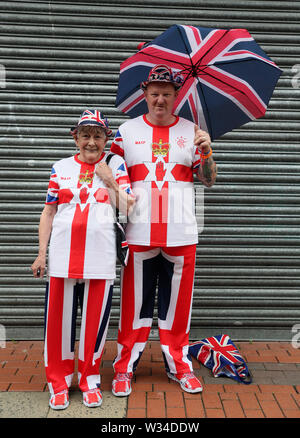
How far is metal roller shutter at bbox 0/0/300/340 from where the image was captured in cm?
429

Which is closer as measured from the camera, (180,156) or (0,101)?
(180,156)

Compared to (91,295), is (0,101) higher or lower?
higher

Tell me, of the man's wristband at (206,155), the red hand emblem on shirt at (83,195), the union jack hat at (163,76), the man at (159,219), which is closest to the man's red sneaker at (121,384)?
the man at (159,219)

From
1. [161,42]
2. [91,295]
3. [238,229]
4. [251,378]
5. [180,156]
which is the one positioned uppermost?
[161,42]

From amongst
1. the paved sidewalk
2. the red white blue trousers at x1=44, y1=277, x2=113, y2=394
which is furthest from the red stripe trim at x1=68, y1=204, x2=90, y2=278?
the paved sidewalk

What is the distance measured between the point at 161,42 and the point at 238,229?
2.14m

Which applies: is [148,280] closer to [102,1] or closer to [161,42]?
[161,42]

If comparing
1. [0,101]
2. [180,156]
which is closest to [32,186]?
[0,101]

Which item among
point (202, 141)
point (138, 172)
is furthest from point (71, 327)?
point (202, 141)

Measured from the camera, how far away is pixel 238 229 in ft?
14.5

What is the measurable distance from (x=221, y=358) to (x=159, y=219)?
52.3 inches

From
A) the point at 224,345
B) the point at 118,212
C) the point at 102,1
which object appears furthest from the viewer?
the point at 102,1

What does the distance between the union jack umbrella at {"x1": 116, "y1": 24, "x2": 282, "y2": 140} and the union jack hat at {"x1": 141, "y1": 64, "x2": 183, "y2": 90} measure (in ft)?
0.17

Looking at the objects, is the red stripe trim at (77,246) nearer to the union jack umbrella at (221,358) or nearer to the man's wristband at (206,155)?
the man's wristband at (206,155)
